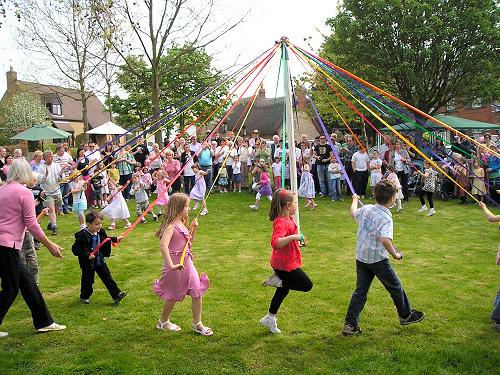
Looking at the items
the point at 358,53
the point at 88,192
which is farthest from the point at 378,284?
the point at 358,53

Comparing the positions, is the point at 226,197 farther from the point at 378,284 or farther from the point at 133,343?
the point at 133,343

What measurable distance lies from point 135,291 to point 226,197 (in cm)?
840

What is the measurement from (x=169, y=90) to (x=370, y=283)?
61.8 ft

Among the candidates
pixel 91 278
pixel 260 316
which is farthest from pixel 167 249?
pixel 91 278

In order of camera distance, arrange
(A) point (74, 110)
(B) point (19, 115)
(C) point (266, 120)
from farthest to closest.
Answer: (A) point (74, 110) < (C) point (266, 120) < (B) point (19, 115)

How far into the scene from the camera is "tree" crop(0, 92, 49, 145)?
3741 cm

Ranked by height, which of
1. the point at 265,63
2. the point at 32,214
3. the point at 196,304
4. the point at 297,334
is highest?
the point at 265,63

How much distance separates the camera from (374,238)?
13.9 ft

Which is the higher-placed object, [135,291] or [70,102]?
[70,102]

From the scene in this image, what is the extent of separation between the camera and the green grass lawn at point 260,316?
3885mm

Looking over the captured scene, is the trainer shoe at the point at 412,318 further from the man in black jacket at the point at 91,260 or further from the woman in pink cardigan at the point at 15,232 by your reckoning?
the woman in pink cardigan at the point at 15,232

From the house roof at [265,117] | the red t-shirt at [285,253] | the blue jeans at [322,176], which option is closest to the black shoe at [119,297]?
the red t-shirt at [285,253]

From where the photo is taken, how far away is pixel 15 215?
434cm

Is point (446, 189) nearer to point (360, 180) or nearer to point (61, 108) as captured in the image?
point (360, 180)
